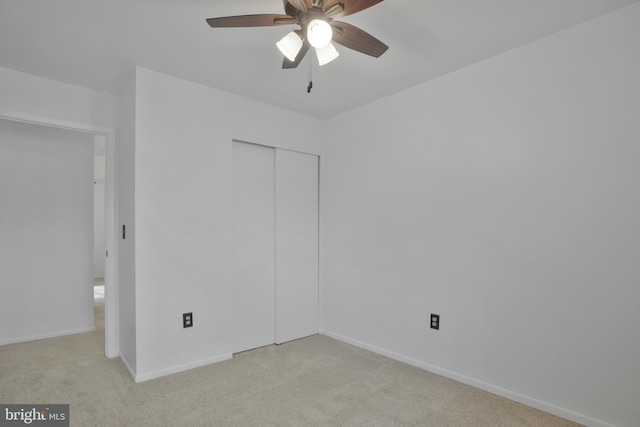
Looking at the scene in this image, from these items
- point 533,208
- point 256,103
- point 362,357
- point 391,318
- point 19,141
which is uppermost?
point 256,103

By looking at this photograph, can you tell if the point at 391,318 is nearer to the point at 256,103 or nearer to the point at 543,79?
the point at 543,79

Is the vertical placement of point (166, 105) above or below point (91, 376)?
above

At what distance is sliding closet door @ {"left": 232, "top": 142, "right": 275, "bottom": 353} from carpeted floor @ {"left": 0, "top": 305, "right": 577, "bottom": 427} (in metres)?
0.26

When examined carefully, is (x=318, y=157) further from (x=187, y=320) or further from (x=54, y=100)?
(x=54, y=100)

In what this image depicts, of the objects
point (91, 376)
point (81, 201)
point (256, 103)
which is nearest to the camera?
point (91, 376)

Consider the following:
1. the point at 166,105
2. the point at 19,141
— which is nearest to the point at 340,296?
the point at 166,105

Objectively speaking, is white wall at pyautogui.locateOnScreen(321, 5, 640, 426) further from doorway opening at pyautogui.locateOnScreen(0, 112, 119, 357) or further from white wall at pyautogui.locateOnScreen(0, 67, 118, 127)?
white wall at pyautogui.locateOnScreen(0, 67, 118, 127)

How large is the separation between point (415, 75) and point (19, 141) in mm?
3875

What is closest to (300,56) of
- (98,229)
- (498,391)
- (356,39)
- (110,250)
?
(356,39)

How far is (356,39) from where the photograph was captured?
5.64 feet

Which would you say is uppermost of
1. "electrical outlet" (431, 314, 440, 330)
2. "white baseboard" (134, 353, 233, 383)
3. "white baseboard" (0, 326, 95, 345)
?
"electrical outlet" (431, 314, 440, 330)

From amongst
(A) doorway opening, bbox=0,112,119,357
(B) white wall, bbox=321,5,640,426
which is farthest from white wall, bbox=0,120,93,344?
(B) white wall, bbox=321,5,640,426

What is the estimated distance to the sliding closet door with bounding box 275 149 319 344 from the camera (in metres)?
3.34

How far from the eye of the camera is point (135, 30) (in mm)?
2006
